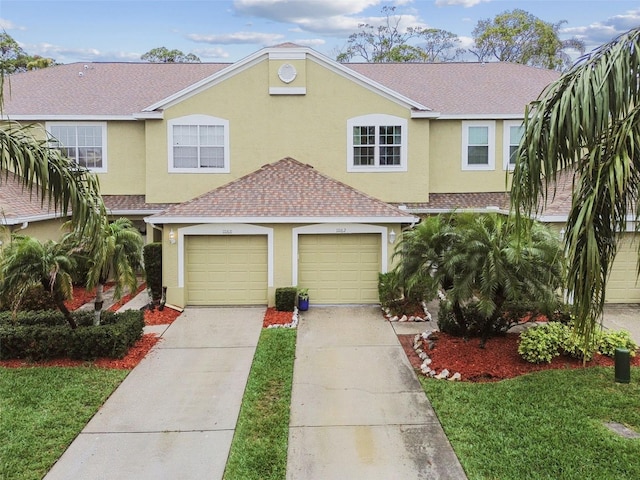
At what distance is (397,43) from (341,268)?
33250mm

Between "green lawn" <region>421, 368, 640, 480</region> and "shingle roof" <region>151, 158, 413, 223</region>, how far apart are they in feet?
22.7

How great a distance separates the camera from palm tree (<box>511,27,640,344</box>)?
5160 millimetres

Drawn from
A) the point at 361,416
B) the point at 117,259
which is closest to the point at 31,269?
the point at 117,259

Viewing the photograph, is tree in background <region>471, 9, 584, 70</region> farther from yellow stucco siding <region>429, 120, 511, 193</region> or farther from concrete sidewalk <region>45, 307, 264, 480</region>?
concrete sidewalk <region>45, 307, 264, 480</region>

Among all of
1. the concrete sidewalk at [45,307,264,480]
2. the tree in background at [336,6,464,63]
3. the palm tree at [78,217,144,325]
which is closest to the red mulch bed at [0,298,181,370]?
the concrete sidewalk at [45,307,264,480]

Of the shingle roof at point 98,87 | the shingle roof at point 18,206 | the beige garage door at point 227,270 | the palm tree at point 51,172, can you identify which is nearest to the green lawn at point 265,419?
the beige garage door at point 227,270

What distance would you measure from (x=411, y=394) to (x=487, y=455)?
2.23m

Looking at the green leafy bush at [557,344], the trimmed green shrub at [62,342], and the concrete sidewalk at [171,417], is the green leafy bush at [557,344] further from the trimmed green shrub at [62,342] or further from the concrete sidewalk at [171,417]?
the trimmed green shrub at [62,342]

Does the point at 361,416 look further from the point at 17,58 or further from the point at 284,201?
the point at 17,58

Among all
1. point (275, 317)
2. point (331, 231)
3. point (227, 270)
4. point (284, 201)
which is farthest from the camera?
point (284, 201)

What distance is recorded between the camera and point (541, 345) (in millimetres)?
9844

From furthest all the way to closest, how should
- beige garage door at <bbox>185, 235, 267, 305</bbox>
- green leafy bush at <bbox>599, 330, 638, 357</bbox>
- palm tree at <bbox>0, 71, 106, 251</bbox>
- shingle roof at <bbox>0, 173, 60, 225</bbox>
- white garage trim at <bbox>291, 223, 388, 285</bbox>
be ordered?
beige garage door at <bbox>185, 235, 267, 305</bbox> → white garage trim at <bbox>291, 223, 388, 285</bbox> → shingle roof at <bbox>0, 173, 60, 225</bbox> → green leafy bush at <bbox>599, 330, 638, 357</bbox> → palm tree at <bbox>0, 71, 106, 251</bbox>

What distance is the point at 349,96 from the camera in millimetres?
17562

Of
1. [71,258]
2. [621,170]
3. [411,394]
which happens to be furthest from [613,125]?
[71,258]
